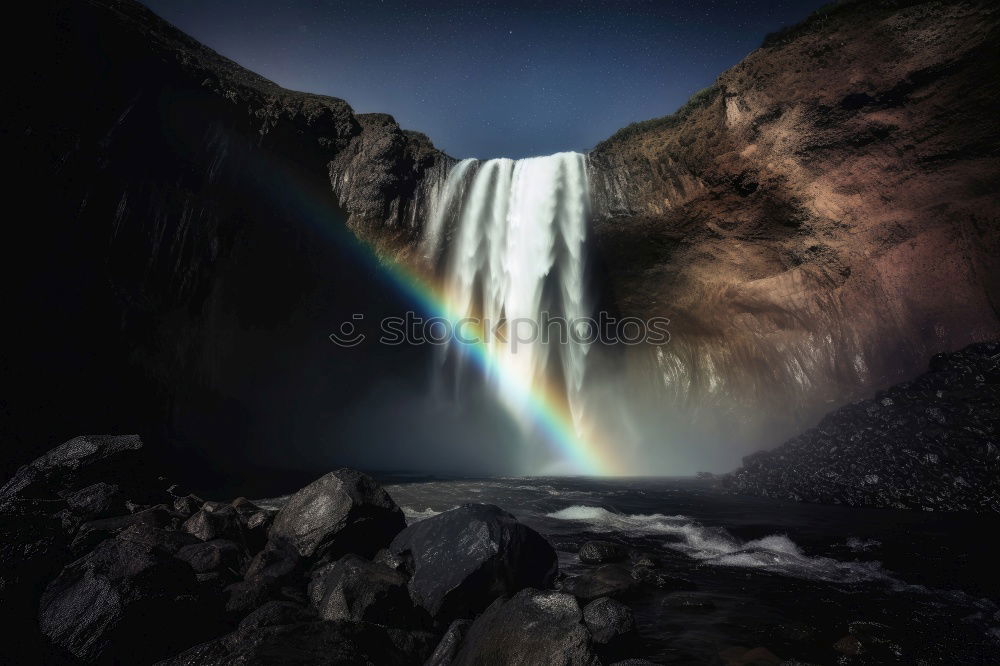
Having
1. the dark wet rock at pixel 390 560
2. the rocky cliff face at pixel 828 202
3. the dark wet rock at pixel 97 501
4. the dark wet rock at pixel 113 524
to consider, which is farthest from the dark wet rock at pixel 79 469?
the rocky cliff face at pixel 828 202

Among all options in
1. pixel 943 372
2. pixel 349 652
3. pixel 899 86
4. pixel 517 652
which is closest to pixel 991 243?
pixel 943 372

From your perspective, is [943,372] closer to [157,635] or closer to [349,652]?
[349,652]

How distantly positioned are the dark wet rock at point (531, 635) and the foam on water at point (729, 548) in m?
4.36

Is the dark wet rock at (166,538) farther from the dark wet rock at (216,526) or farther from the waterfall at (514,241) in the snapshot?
the waterfall at (514,241)

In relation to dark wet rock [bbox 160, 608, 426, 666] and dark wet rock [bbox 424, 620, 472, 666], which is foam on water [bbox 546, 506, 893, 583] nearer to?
dark wet rock [bbox 424, 620, 472, 666]

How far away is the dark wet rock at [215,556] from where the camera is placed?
200 inches

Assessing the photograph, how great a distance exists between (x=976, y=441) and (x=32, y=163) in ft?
85.6

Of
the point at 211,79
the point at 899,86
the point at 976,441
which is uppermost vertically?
the point at 211,79

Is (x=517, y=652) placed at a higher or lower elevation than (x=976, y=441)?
lower

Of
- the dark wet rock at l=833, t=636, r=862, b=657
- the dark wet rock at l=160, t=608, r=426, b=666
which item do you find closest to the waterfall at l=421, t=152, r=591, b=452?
the dark wet rock at l=833, t=636, r=862, b=657

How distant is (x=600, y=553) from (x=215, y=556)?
17.4ft

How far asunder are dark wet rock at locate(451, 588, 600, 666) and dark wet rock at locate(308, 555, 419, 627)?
0.83 m

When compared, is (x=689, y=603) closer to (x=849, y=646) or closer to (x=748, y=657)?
(x=748, y=657)

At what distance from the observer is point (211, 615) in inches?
167
